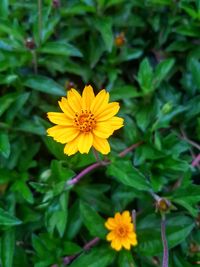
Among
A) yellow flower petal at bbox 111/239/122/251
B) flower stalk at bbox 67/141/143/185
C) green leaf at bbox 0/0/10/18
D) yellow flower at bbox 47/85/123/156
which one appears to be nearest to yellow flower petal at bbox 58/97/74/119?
yellow flower at bbox 47/85/123/156

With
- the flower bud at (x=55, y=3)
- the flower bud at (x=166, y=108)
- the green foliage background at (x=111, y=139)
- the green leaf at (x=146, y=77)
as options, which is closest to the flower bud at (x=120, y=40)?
the green foliage background at (x=111, y=139)

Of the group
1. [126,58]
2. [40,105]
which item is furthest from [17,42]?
[126,58]

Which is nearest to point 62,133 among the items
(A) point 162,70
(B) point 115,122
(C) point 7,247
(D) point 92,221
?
(B) point 115,122

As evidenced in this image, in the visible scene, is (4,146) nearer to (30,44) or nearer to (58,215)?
(58,215)

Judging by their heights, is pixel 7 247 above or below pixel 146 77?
below

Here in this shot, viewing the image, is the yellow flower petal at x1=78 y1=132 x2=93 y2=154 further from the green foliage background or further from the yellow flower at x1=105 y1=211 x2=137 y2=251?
the yellow flower at x1=105 y1=211 x2=137 y2=251
